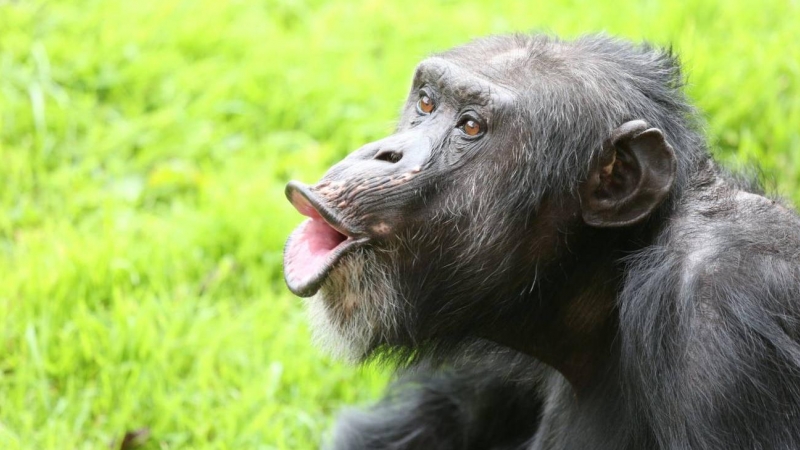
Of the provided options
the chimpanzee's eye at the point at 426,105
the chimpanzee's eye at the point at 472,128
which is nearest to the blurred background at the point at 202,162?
the chimpanzee's eye at the point at 426,105

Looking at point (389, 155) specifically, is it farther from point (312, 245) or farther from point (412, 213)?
point (312, 245)

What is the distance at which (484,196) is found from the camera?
13.0ft

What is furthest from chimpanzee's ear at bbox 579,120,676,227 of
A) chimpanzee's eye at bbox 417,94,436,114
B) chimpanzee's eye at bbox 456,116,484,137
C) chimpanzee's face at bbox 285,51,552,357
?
chimpanzee's eye at bbox 417,94,436,114

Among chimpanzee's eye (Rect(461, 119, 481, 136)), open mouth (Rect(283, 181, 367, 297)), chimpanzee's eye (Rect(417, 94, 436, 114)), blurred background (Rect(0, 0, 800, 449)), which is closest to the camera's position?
open mouth (Rect(283, 181, 367, 297))

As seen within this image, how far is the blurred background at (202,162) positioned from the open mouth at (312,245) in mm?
1198

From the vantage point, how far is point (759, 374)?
3533 millimetres

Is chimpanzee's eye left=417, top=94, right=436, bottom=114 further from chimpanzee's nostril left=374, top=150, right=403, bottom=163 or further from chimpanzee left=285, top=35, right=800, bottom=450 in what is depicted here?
chimpanzee's nostril left=374, top=150, right=403, bottom=163

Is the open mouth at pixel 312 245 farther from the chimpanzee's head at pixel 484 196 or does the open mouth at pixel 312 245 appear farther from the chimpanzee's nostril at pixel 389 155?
the chimpanzee's nostril at pixel 389 155

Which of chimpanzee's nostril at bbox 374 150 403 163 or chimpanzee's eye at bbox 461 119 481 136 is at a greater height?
chimpanzee's eye at bbox 461 119 481 136

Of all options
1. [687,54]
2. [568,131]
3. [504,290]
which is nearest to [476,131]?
[568,131]

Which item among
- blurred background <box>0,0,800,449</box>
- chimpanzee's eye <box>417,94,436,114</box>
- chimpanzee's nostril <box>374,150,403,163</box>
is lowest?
blurred background <box>0,0,800,449</box>

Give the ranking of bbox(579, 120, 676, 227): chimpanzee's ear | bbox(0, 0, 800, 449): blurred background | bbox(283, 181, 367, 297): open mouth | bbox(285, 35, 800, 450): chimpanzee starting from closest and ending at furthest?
bbox(285, 35, 800, 450): chimpanzee, bbox(283, 181, 367, 297): open mouth, bbox(579, 120, 676, 227): chimpanzee's ear, bbox(0, 0, 800, 449): blurred background

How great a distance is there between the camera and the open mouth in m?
3.74

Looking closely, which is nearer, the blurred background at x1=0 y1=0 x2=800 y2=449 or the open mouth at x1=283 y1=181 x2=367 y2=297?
the open mouth at x1=283 y1=181 x2=367 y2=297
